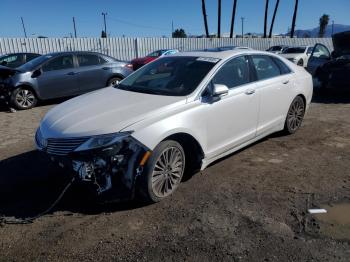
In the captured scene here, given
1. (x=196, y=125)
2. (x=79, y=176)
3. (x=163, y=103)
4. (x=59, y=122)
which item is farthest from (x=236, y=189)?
(x=59, y=122)

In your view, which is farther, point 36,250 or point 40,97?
point 40,97

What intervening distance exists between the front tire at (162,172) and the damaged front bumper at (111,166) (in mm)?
116

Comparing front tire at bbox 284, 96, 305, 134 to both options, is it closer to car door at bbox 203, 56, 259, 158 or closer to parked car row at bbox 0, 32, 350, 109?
car door at bbox 203, 56, 259, 158

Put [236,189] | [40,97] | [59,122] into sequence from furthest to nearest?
[40,97], [236,189], [59,122]

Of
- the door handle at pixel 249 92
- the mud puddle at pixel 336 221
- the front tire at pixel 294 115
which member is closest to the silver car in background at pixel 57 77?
the front tire at pixel 294 115

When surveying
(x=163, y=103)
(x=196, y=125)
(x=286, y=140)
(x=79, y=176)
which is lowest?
(x=286, y=140)

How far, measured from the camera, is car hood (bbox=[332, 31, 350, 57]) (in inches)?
408

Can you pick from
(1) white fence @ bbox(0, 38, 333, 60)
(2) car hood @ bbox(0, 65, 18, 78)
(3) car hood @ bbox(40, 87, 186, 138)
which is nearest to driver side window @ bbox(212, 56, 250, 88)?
(3) car hood @ bbox(40, 87, 186, 138)

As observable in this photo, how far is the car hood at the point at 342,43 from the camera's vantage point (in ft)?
34.0

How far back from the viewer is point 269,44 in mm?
30953

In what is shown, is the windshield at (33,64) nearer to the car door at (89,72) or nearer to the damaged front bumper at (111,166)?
the car door at (89,72)

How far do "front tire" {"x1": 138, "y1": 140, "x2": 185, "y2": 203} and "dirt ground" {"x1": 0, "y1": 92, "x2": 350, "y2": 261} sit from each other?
125 mm

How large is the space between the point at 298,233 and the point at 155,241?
1.31 m

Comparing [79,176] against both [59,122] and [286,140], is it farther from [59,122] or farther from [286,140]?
[286,140]
